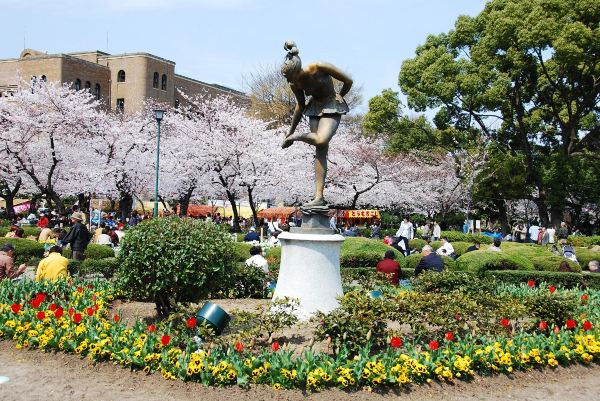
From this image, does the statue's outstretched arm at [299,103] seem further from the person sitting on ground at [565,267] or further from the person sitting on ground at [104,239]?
the person sitting on ground at [104,239]

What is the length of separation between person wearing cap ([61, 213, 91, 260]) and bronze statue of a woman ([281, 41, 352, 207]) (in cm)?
664

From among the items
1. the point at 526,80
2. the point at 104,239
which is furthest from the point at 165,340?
the point at 526,80

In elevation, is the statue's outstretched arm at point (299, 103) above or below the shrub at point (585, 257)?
above

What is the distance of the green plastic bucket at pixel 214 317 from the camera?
714 centimetres

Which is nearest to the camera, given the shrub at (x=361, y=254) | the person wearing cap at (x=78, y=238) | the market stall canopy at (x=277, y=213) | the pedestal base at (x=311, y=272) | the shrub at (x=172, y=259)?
the shrub at (x=172, y=259)

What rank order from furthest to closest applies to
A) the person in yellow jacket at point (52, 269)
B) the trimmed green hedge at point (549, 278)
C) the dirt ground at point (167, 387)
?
the trimmed green hedge at point (549, 278)
the person in yellow jacket at point (52, 269)
the dirt ground at point (167, 387)

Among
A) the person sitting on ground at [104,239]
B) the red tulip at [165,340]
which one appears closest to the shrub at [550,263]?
the red tulip at [165,340]

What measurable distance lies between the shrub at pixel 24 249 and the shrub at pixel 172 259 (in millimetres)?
8461

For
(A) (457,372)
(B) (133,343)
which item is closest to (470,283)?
(A) (457,372)

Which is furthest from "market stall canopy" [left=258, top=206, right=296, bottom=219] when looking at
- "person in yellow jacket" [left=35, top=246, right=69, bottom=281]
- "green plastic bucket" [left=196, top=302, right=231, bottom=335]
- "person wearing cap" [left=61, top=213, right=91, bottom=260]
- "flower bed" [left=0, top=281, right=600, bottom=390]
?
"green plastic bucket" [left=196, top=302, right=231, bottom=335]

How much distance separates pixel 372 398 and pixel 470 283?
4.11 meters

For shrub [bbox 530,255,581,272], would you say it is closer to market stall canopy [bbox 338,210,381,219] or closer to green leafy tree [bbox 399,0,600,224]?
green leafy tree [bbox 399,0,600,224]

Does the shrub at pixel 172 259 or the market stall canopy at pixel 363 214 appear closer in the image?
the shrub at pixel 172 259

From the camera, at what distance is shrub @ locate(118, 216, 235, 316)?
7.86m
